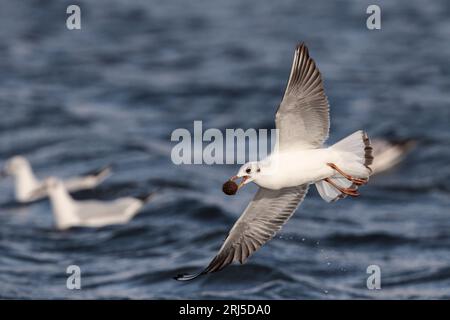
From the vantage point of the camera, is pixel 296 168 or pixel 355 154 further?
pixel 355 154

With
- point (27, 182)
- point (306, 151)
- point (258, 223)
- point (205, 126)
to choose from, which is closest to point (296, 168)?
point (306, 151)

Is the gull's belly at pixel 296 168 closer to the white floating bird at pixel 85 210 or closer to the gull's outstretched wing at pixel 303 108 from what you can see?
the gull's outstretched wing at pixel 303 108

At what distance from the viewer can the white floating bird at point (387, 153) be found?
16.5 metres

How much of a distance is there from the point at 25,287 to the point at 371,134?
7298mm

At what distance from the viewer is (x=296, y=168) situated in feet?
26.8

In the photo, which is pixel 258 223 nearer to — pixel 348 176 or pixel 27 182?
pixel 348 176

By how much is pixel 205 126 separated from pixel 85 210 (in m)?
5.00

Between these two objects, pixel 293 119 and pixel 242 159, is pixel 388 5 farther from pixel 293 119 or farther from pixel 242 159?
pixel 293 119

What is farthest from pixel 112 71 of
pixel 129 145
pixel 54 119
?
pixel 129 145

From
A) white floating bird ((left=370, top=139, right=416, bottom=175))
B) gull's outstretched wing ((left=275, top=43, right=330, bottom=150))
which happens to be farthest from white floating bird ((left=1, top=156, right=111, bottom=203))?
gull's outstretched wing ((left=275, top=43, right=330, bottom=150))

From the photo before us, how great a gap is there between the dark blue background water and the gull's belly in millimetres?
4138

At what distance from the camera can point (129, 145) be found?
59.5 ft

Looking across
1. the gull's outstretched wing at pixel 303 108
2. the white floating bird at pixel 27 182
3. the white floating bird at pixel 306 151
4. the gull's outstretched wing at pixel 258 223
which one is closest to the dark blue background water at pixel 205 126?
the white floating bird at pixel 27 182

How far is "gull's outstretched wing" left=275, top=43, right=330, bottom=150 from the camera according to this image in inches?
316
